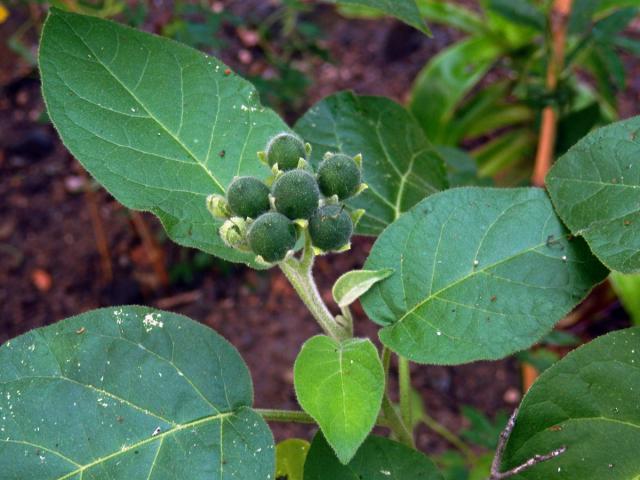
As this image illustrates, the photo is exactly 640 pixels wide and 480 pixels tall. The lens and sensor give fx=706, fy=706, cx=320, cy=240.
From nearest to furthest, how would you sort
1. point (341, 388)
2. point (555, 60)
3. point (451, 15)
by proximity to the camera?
point (341, 388) < point (555, 60) < point (451, 15)

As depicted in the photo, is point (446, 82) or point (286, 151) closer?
point (286, 151)

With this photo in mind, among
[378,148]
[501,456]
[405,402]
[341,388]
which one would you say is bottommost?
[405,402]

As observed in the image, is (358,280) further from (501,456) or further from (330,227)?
(501,456)

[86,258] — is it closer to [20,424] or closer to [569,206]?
[20,424]

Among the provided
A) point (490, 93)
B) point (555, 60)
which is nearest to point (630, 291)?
point (555, 60)

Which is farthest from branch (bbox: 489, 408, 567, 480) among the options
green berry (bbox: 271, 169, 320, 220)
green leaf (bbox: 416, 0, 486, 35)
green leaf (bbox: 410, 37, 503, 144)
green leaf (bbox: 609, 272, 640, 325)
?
green leaf (bbox: 416, 0, 486, 35)

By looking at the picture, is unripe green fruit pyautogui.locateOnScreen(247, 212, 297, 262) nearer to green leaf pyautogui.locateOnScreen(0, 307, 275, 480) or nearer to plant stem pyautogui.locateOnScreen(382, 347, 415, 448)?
green leaf pyautogui.locateOnScreen(0, 307, 275, 480)

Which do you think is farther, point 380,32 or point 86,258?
point 380,32

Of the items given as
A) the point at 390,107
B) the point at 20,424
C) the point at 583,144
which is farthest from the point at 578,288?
the point at 20,424
